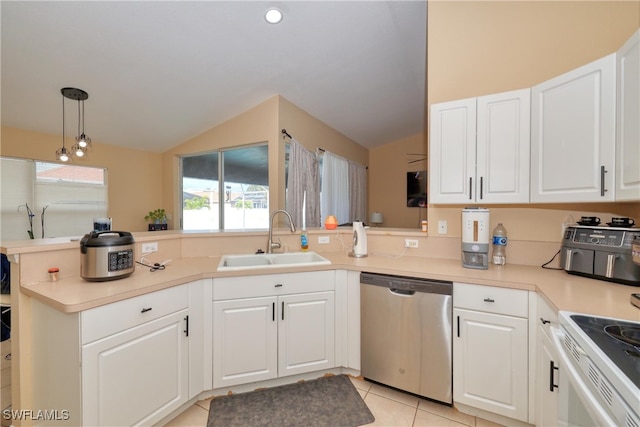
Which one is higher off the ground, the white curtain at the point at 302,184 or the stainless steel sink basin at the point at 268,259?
the white curtain at the point at 302,184

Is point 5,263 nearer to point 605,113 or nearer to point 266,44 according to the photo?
point 266,44

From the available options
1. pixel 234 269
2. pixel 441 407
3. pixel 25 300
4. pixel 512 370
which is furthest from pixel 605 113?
pixel 25 300

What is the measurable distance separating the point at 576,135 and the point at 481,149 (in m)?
0.46

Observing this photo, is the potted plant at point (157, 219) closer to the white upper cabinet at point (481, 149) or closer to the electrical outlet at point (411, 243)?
the electrical outlet at point (411, 243)

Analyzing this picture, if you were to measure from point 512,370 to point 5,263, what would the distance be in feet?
9.42

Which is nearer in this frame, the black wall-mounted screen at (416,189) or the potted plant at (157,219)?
the potted plant at (157,219)

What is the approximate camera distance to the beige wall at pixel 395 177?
5.94m

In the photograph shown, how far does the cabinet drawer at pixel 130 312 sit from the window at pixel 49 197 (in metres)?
3.78

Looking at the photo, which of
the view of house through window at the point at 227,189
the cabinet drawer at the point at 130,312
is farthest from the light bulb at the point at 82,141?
the cabinet drawer at the point at 130,312

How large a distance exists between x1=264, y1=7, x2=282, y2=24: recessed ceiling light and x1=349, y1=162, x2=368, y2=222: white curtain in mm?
3237

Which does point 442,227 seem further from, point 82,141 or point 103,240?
point 82,141

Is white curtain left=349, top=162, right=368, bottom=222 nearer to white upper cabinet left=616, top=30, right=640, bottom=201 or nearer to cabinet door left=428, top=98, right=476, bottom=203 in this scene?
cabinet door left=428, top=98, right=476, bottom=203

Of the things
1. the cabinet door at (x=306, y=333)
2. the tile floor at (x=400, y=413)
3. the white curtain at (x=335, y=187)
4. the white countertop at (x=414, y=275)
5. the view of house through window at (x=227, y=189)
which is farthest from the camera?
the white curtain at (x=335, y=187)

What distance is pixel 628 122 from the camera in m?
1.23
